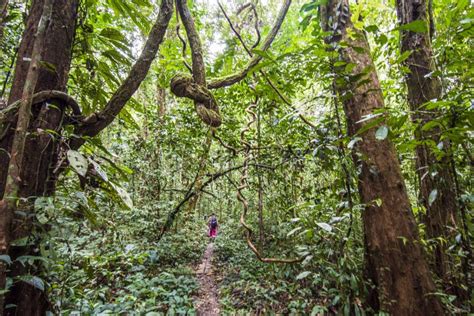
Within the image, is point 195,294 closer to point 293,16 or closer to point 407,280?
point 407,280

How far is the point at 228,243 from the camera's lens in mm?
7316

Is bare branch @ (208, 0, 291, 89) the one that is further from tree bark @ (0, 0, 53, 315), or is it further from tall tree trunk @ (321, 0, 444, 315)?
tree bark @ (0, 0, 53, 315)

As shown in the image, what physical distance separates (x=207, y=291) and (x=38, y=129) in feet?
14.1

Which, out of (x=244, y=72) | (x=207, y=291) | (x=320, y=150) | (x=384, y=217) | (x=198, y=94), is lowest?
(x=207, y=291)

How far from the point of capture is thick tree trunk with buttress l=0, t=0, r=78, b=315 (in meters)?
1.17

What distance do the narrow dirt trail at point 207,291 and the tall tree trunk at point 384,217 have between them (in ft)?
9.31

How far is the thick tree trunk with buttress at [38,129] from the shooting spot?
1168 mm

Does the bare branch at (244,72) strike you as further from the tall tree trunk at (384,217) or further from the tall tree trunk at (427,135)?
the tall tree trunk at (427,135)

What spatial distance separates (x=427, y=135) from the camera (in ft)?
5.91

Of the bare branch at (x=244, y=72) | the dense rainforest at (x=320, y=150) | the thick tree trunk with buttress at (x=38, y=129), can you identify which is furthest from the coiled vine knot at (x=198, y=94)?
the thick tree trunk with buttress at (x=38, y=129)

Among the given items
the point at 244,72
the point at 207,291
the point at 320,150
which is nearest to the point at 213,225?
the point at 207,291

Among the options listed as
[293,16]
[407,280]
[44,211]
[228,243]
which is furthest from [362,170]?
[228,243]

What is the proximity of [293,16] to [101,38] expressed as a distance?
13.3 feet

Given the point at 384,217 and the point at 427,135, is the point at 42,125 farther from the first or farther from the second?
the point at 427,135
